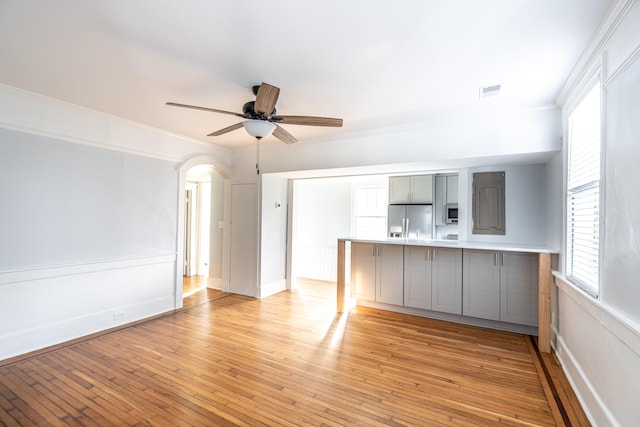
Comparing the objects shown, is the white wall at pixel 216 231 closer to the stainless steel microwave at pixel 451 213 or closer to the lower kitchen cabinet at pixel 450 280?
the lower kitchen cabinet at pixel 450 280

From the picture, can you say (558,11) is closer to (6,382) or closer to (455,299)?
(455,299)

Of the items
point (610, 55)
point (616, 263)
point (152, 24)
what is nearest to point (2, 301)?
point (152, 24)

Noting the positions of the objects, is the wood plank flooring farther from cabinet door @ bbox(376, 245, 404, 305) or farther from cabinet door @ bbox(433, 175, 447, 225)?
cabinet door @ bbox(433, 175, 447, 225)

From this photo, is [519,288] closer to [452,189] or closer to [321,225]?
[452,189]

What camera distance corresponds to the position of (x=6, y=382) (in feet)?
8.16

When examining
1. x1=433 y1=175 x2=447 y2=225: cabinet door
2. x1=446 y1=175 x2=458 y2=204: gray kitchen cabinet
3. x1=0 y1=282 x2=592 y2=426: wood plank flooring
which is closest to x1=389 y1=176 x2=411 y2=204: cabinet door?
x1=433 y1=175 x2=447 y2=225: cabinet door

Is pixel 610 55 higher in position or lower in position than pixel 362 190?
higher

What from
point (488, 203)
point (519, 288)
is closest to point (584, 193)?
point (519, 288)

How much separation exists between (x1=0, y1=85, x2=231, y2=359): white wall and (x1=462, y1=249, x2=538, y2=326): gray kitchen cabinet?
4.20 m

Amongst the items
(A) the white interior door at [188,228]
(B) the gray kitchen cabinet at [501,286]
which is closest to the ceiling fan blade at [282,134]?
(B) the gray kitchen cabinet at [501,286]

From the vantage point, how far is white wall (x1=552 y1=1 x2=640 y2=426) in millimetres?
1574

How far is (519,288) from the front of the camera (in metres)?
3.64

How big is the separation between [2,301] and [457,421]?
164 inches

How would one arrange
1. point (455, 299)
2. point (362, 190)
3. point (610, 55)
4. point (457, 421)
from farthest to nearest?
point (362, 190), point (455, 299), point (457, 421), point (610, 55)
